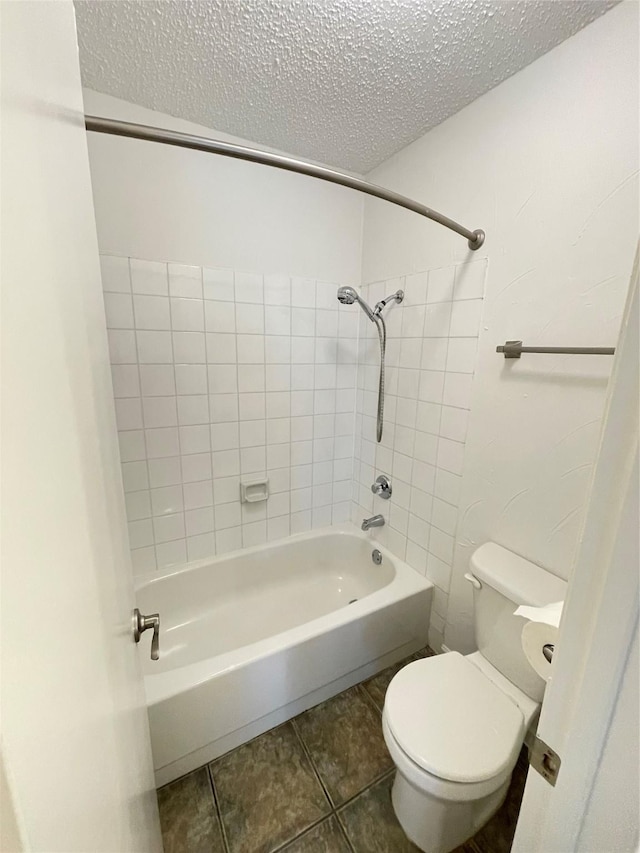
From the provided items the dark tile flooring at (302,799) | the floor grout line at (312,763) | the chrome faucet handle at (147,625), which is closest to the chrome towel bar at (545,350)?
the chrome faucet handle at (147,625)

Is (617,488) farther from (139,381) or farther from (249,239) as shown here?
(249,239)

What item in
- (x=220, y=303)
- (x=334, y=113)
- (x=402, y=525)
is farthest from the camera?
(x=402, y=525)

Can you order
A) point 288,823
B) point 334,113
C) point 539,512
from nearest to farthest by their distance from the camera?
point 288,823, point 539,512, point 334,113

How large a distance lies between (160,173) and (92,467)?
152 cm

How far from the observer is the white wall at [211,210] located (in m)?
1.36

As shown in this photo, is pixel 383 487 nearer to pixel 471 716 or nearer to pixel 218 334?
pixel 471 716

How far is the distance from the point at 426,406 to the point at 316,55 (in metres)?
1.31

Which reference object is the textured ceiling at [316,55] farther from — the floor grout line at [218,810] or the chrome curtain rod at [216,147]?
the floor grout line at [218,810]

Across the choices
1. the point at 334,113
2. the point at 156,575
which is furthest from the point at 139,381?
the point at 334,113

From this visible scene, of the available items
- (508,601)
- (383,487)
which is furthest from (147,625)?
(383,487)

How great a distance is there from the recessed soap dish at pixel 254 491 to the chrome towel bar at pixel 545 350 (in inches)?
52.1

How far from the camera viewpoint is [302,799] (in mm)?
1130

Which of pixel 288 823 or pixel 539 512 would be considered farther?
pixel 539 512

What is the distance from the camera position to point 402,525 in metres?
1.78
